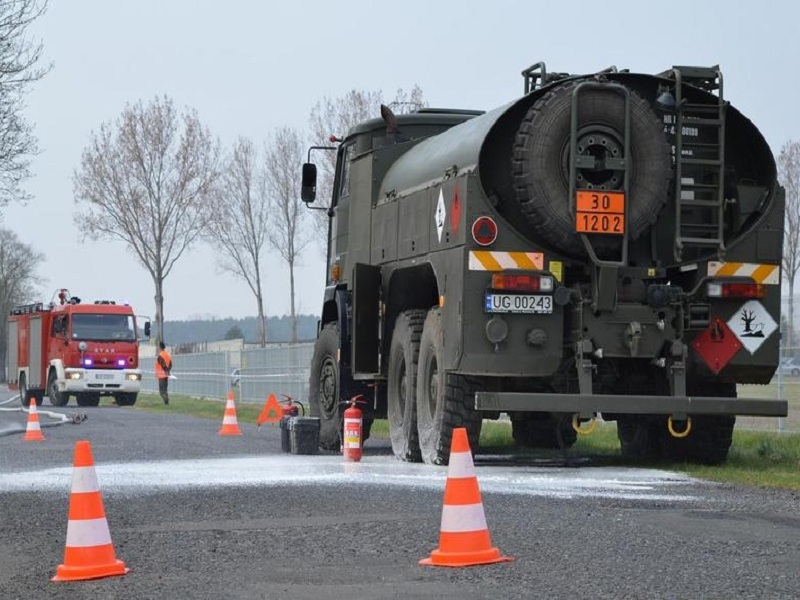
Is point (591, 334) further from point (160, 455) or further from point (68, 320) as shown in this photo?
point (68, 320)

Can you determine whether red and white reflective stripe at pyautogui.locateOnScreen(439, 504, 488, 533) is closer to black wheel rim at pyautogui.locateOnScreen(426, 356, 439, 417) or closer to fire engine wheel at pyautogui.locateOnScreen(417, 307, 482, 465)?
fire engine wheel at pyautogui.locateOnScreen(417, 307, 482, 465)

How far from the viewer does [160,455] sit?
17844 mm

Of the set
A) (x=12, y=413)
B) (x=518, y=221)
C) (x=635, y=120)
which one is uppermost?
(x=635, y=120)

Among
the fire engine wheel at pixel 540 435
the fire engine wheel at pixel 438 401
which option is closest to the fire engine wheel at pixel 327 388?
the fire engine wheel at pixel 540 435

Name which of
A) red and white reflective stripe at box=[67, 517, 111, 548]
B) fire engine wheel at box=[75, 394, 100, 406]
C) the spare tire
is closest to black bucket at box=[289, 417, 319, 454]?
the spare tire

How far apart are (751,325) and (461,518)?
7089 millimetres

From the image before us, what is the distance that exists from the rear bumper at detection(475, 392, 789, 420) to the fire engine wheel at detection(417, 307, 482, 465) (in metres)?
0.57

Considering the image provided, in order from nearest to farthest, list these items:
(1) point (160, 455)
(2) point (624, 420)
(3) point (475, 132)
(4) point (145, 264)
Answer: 1. (3) point (475, 132)
2. (2) point (624, 420)
3. (1) point (160, 455)
4. (4) point (145, 264)

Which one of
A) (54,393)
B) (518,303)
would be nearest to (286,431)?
(518,303)

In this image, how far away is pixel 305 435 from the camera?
17719 millimetres

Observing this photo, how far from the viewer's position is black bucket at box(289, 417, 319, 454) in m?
17.7

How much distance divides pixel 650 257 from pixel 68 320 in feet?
98.4

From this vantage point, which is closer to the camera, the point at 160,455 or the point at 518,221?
the point at 518,221

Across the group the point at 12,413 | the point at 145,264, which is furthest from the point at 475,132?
the point at 145,264
